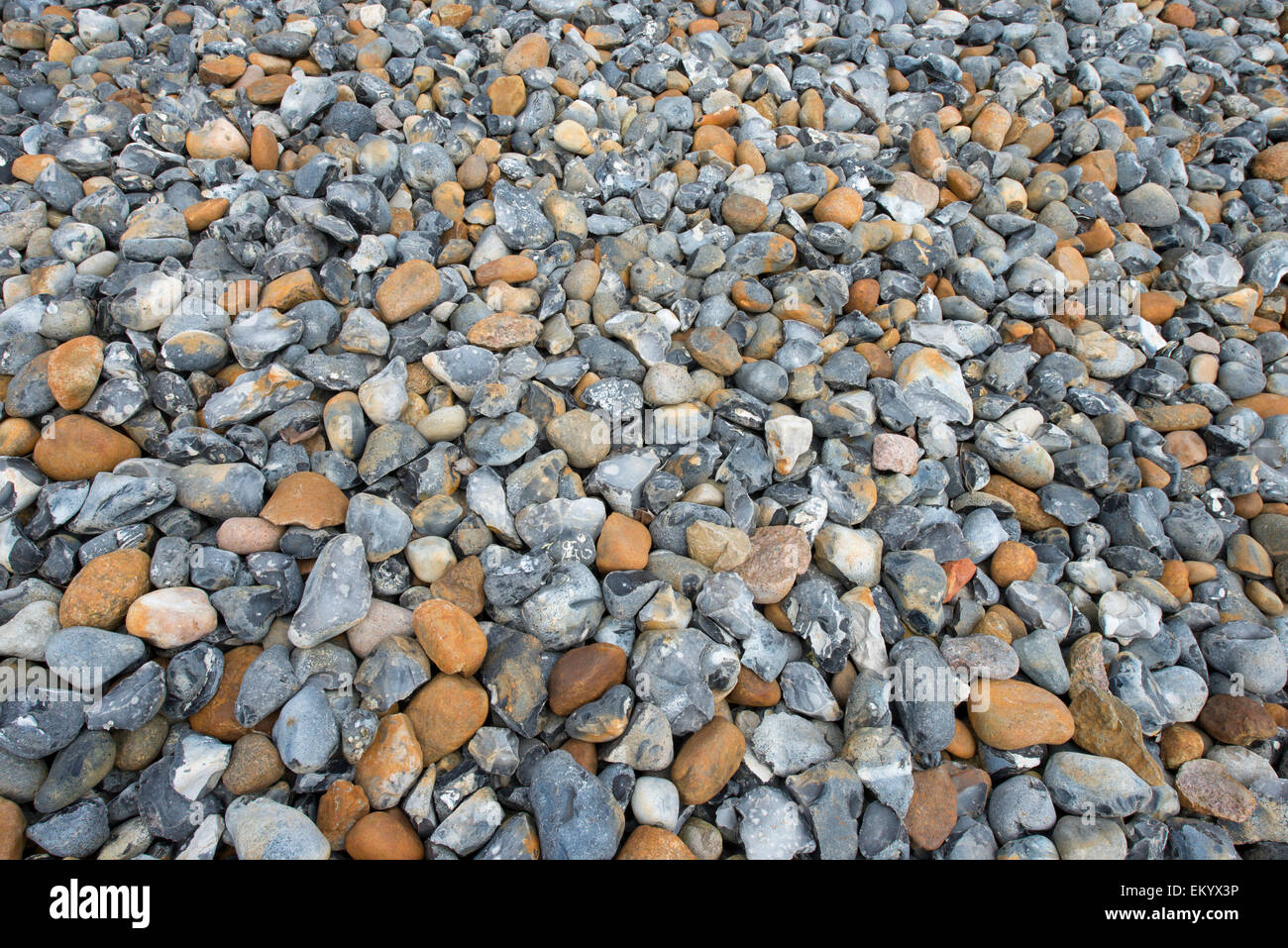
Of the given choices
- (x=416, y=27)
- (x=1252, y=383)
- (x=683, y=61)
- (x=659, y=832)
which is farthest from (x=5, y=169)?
(x=1252, y=383)

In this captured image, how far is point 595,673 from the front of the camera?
145cm

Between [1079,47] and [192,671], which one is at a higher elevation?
[1079,47]

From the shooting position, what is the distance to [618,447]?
1844 millimetres

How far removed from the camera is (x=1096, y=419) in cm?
206

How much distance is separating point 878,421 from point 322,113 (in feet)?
6.67

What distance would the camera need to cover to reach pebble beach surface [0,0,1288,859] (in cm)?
140

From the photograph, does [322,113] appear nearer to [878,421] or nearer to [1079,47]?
[878,421]

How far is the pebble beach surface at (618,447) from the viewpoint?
4.59 feet

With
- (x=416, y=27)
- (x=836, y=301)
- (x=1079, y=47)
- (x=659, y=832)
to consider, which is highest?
(x=1079, y=47)

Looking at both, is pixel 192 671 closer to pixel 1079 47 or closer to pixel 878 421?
pixel 878 421

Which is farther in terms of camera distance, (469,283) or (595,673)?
(469,283)

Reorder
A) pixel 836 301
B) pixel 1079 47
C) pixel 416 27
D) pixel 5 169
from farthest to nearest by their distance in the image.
A: pixel 1079 47 < pixel 416 27 < pixel 5 169 < pixel 836 301

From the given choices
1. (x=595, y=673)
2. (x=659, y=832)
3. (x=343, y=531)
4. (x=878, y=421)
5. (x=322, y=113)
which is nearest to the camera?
(x=659, y=832)

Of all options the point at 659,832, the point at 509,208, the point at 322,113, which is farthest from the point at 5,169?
the point at 659,832
